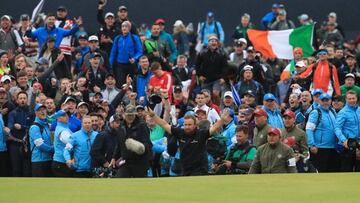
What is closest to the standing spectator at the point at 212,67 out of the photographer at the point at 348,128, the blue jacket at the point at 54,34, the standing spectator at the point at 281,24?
the blue jacket at the point at 54,34

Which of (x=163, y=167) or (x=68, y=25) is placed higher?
(x=68, y=25)

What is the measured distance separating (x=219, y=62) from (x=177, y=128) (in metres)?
5.95

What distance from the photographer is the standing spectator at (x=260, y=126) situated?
19.3m

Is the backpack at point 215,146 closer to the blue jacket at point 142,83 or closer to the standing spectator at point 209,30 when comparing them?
the blue jacket at point 142,83

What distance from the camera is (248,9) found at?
113 ft

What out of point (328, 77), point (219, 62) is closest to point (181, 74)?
point (219, 62)

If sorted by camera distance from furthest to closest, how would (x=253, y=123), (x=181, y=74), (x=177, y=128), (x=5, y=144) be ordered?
(x=181, y=74) < (x=5, y=144) < (x=253, y=123) < (x=177, y=128)

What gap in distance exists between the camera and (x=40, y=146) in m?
20.9

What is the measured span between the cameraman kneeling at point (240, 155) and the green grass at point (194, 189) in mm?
1928

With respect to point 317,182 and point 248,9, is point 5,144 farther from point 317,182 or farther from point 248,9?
point 248,9

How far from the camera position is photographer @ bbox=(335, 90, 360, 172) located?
20.5 m

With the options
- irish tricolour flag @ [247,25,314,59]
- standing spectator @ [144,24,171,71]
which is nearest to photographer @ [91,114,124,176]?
standing spectator @ [144,24,171,71]

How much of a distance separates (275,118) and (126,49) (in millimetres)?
5355

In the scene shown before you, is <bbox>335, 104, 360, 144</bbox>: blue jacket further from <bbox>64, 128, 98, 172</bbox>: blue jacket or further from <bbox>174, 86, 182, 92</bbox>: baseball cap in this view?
<bbox>64, 128, 98, 172</bbox>: blue jacket
